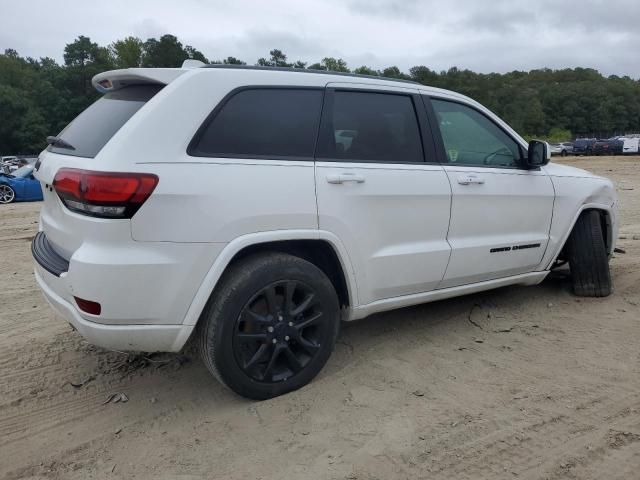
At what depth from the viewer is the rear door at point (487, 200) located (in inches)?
145

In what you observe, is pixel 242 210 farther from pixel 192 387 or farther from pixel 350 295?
pixel 192 387

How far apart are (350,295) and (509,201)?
1542 millimetres

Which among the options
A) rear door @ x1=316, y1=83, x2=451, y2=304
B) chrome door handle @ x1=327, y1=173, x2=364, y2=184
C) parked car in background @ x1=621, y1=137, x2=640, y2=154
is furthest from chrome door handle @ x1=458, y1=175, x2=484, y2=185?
parked car in background @ x1=621, y1=137, x2=640, y2=154

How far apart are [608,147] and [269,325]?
151 feet

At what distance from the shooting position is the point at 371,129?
3.39m

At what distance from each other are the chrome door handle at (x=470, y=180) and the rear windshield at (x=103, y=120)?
6.62 ft

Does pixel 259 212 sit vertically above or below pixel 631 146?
above

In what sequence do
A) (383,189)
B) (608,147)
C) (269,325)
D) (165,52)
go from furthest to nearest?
1. (165,52)
2. (608,147)
3. (383,189)
4. (269,325)

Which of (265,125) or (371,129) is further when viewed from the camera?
(371,129)

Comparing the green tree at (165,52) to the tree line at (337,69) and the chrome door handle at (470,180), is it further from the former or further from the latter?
the chrome door handle at (470,180)

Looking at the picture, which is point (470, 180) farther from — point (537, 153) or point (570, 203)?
point (570, 203)

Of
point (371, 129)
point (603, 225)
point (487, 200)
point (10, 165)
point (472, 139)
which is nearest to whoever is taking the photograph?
point (371, 129)

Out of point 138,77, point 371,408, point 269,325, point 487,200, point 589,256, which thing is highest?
point 138,77

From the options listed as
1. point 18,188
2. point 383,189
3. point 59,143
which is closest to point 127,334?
point 59,143
